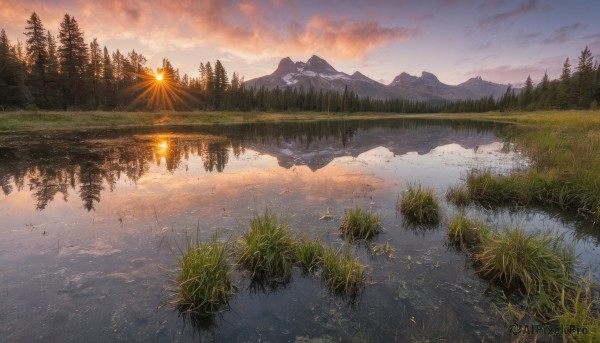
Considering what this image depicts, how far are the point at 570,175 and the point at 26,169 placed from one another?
28.7 m

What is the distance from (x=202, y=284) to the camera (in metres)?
6.07

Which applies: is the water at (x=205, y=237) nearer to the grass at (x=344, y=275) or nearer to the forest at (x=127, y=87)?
the grass at (x=344, y=275)

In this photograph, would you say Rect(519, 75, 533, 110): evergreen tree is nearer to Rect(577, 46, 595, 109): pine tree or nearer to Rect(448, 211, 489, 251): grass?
Rect(577, 46, 595, 109): pine tree

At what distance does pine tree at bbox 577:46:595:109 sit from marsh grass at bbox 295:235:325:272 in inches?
3974

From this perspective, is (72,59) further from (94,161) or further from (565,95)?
(565,95)

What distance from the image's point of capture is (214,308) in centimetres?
606

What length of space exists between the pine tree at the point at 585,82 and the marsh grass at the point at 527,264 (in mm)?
97650

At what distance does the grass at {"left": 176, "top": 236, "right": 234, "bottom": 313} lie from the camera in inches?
235

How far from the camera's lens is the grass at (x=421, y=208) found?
10712 millimetres

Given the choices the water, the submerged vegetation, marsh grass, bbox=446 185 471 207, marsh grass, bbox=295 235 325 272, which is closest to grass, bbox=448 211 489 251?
the water

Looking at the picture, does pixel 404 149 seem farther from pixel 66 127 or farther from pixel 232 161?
pixel 66 127

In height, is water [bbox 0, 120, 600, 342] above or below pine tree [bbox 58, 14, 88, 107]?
below

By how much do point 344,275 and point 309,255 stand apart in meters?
1.26

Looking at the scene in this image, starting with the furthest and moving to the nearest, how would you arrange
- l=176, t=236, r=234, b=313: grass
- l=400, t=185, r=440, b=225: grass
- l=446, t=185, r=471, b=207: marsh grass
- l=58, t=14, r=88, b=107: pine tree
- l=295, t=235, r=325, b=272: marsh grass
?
l=58, t=14, r=88, b=107: pine tree, l=446, t=185, r=471, b=207: marsh grass, l=400, t=185, r=440, b=225: grass, l=295, t=235, r=325, b=272: marsh grass, l=176, t=236, r=234, b=313: grass
